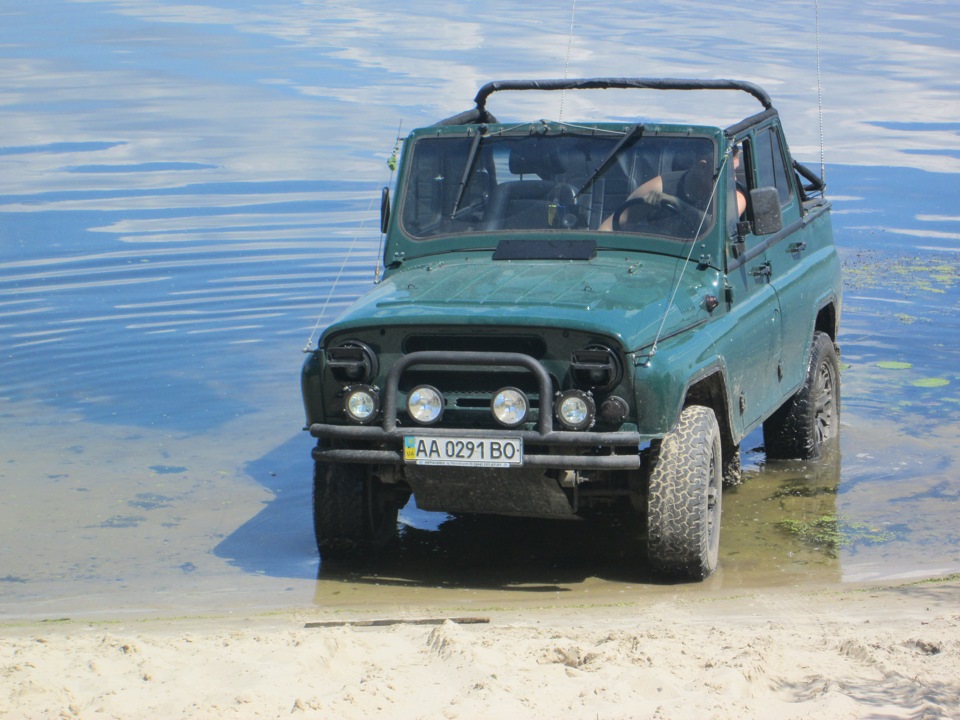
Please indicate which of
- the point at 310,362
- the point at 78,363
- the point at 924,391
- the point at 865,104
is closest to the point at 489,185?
the point at 310,362

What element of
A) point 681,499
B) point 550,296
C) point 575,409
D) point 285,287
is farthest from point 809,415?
point 285,287

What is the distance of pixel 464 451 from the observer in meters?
6.71

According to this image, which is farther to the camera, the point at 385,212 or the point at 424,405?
the point at 385,212

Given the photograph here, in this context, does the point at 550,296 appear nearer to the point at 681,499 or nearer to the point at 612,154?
the point at 681,499

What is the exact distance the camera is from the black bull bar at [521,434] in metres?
6.63

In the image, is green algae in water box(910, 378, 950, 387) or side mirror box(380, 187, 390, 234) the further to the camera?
green algae in water box(910, 378, 950, 387)

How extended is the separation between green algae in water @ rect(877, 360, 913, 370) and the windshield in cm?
471

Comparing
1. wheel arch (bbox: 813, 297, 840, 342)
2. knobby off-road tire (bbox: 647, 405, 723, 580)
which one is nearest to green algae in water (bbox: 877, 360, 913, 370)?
wheel arch (bbox: 813, 297, 840, 342)

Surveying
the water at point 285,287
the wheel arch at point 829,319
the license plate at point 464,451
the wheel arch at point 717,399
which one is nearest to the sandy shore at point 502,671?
the license plate at point 464,451

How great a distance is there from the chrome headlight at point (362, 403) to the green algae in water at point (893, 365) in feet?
20.4

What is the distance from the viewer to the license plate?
6664mm

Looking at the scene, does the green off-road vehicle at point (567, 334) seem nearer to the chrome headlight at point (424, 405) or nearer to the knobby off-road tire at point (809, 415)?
the chrome headlight at point (424, 405)

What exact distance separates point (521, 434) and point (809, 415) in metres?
3.24

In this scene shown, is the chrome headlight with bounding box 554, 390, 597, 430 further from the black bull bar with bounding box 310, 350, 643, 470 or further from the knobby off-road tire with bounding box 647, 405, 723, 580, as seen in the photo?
the knobby off-road tire with bounding box 647, 405, 723, 580
